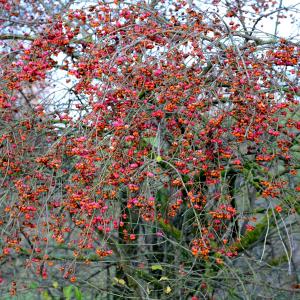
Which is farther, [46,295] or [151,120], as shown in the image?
[46,295]

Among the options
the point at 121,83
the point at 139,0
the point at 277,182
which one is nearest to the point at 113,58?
the point at 121,83

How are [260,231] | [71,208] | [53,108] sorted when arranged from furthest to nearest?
[260,231]
[53,108]
[71,208]

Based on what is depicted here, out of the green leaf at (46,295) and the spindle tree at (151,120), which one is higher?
the spindle tree at (151,120)

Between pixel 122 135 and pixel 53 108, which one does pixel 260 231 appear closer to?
pixel 53 108

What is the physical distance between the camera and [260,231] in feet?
19.6

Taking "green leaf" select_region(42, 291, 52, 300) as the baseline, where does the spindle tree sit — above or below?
above

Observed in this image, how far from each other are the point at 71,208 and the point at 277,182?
1.27 metres

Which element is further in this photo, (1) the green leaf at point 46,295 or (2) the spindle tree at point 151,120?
(1) the green leaf at point 46,295

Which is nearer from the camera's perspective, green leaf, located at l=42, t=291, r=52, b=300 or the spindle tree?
the spindle tree

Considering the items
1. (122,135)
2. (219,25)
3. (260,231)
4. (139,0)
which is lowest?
(260,231)

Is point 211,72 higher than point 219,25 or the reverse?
the reverse

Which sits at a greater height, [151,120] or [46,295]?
[151,120]

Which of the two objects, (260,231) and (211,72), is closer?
(211,72)

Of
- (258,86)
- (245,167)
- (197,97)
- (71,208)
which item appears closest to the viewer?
(258,86)
